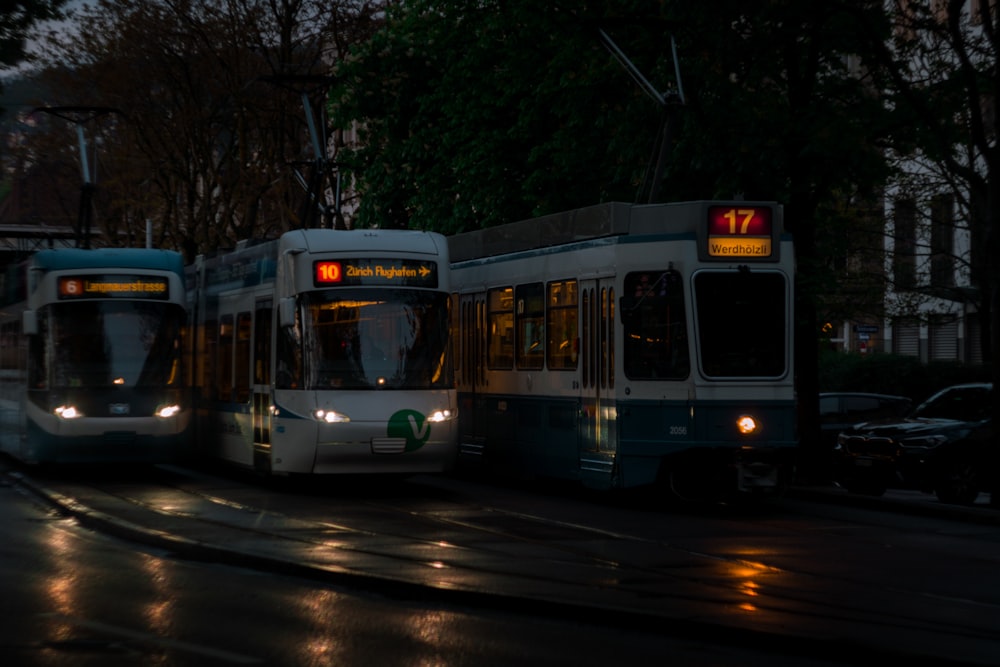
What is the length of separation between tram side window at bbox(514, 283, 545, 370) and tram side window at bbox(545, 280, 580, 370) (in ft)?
0.75

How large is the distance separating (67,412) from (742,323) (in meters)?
9.74

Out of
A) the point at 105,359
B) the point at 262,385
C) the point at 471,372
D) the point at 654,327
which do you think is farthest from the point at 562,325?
the point at 105,359

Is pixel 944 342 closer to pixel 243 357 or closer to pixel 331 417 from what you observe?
pixel 243 357

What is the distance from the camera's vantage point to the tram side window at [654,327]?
18594 millimetres

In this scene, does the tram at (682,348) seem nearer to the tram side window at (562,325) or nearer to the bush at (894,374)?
the tram side window at (562,325)

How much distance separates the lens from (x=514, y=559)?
13.6 metres

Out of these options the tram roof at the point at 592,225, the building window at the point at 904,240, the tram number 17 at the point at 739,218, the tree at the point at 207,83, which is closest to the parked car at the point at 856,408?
the building window at the point at 904,240

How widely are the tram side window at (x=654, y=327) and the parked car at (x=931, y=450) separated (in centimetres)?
470

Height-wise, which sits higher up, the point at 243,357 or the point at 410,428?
the point at 243,357

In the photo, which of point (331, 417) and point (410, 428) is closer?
point (331, 417)

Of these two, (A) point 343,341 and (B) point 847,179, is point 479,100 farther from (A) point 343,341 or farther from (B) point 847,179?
(A) point 343,341

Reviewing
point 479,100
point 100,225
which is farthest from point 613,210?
point 100,225

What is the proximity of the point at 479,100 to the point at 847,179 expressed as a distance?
9638mm

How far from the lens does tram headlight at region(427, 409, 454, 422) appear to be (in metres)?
20.4
